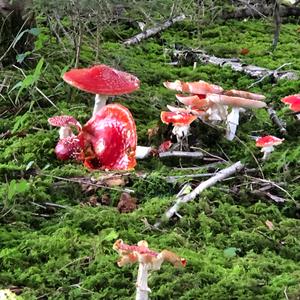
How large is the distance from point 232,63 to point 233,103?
6.67 feet

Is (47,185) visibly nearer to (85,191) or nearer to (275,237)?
(85,191)

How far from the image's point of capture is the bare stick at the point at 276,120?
4.43m

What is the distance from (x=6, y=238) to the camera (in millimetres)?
2916

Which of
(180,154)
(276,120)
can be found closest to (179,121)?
(180,154)

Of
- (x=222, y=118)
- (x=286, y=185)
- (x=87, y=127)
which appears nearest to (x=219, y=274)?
(x=286, y=185)

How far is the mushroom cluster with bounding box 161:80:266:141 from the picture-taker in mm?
3975

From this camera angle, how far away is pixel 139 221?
3.15 metres

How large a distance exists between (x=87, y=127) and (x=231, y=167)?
84 cm

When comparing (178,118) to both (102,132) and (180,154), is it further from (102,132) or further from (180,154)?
(102,132)

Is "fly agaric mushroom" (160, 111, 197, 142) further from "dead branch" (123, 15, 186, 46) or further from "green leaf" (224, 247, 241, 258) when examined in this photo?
"dead branch" (123, 15, 186, 46)

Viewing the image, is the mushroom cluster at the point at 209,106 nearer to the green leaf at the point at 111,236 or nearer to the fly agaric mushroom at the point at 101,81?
the fly agaric mushroom at the point at 101,81

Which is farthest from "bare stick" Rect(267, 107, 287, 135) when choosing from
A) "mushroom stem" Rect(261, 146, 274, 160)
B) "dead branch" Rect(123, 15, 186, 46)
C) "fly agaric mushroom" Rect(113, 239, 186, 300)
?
"fly agaric mushroom" Rect(113, 239, 186, 300)

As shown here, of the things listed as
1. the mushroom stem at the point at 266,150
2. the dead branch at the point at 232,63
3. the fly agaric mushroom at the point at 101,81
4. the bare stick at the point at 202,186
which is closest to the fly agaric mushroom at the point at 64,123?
the fly agaric mushroom at the point at 101,81

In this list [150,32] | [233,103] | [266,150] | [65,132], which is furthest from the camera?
[150,32]
